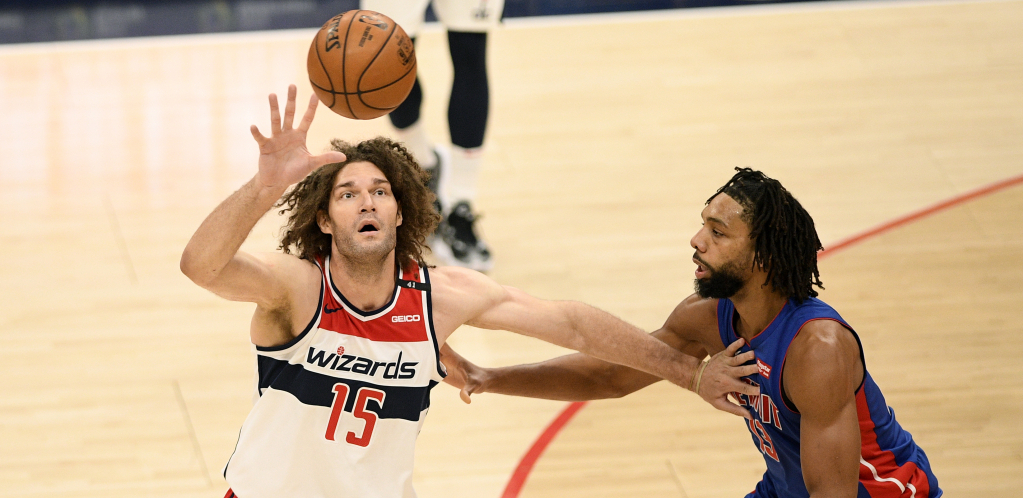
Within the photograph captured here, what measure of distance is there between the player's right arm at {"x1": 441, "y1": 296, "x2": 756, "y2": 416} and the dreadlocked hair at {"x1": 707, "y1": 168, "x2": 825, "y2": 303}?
1.44 feet

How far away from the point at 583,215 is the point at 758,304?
3.48 metres

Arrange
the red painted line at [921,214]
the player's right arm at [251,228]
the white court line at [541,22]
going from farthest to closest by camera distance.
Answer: the white court line at [541,22] < the red painted line at [921,214] < the player's right arm at [251,228]

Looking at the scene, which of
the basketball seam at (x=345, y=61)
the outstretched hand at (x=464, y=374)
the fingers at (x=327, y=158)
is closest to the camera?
the fingers at (x=327, y=158)

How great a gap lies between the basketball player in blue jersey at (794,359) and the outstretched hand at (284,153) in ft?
4.19

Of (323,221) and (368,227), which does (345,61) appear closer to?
(323,221)

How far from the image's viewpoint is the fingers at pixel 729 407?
375 centimetres

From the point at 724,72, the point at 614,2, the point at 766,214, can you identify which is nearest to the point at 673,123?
the point at 724,72

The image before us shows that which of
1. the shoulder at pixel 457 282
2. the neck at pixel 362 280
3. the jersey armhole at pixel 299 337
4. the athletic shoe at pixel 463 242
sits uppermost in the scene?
the neck at pixel 362 280

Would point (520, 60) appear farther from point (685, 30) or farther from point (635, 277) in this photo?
point (635, 277)

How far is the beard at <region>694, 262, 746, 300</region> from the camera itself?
3.61 m

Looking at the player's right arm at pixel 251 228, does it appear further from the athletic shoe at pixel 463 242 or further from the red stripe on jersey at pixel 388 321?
the athletic shoe at pixel 463 242

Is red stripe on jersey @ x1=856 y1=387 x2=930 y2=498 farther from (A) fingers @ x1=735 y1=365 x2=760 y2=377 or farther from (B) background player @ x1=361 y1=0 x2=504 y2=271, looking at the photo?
(B) background player @ x1=361 y1=0 x2=504 y2=271

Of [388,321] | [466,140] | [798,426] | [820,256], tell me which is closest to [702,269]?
[798,426]

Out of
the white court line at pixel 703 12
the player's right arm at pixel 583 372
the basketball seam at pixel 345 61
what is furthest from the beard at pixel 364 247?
the white court line at pixel 703 12
